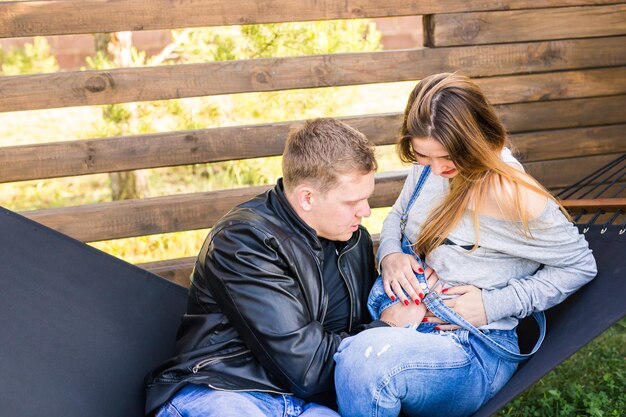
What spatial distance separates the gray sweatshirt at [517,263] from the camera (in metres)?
2.15

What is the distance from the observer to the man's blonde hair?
2.15 meters

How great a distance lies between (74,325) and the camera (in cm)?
233

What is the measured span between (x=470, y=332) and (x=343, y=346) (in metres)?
0.34

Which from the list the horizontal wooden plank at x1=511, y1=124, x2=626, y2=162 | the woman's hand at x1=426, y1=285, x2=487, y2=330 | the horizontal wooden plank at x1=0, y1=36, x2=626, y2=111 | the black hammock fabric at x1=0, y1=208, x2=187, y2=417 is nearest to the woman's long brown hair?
the woman's hand at x1=426, y1=285, x2=487, y2=330

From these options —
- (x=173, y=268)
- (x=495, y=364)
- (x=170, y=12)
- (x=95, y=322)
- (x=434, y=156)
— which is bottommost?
(x=173, y=268)

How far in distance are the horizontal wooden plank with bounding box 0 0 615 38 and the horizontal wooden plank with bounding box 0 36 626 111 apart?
0.17 m

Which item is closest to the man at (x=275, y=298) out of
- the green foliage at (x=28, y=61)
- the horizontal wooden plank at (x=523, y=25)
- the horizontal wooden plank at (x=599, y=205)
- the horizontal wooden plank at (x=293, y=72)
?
the horizontal wooden plank at (x=599, y=205)

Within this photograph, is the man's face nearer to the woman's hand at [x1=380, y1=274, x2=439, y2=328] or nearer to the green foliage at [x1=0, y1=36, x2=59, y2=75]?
the woman's hand at [x1=380, y1=274, x2=439, y2=328]

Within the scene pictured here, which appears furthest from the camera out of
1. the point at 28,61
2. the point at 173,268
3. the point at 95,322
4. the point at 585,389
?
the point at 28,61

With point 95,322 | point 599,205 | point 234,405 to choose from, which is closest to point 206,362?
point 234,405

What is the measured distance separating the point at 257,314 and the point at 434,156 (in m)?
0.61

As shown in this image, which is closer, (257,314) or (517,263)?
(257,314)

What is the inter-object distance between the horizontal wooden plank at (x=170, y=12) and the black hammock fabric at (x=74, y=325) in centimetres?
102

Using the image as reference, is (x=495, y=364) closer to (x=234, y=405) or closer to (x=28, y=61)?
(x=234, y=405)
